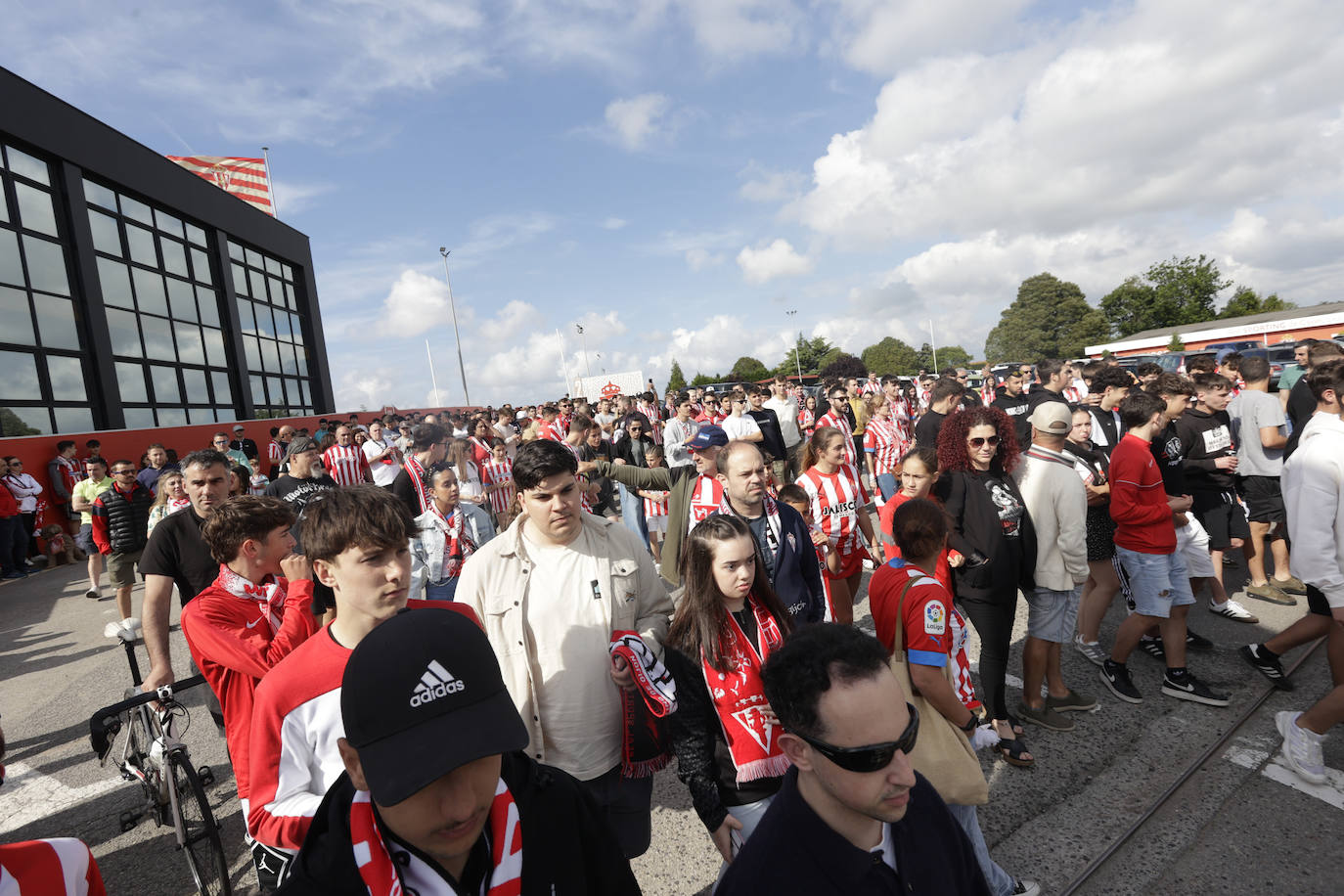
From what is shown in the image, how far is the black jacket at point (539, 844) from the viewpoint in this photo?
1.03m

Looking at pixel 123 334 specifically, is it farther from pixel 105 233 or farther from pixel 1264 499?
pixel 1264 499

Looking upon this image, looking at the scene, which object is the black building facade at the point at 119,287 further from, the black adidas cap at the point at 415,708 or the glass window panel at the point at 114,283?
the black adidas cap at the point at 415,708

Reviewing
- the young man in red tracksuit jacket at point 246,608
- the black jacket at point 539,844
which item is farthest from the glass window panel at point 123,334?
the black jacket at point 539,844

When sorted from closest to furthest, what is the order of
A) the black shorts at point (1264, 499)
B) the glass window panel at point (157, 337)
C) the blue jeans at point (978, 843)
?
1. the blue jeans at point (978, 843)
2. the black shorts at point (1264, 499)
3. the glass window panel at point (157, 337)

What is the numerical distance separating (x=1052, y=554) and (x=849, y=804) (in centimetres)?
291

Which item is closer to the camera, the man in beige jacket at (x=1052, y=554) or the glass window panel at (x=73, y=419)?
the man in beige jacket at (x=1052, y=554)

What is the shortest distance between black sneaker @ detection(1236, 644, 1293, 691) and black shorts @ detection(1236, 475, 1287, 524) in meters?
1.98

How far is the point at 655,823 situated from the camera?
11.2 ft

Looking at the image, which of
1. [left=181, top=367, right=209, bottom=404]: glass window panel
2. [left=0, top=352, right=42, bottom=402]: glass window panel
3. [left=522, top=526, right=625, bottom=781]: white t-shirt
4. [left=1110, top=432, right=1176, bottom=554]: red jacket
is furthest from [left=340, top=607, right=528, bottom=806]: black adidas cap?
[left=181, top=367, right=209, bottom=404]: glass window panel

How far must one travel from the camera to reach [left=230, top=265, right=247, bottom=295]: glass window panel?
2470 cm

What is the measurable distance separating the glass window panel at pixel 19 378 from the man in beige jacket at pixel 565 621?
19176 mm

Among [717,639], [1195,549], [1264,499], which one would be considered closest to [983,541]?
[717,639]

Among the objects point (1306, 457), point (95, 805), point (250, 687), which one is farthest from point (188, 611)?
point (1306, 457)

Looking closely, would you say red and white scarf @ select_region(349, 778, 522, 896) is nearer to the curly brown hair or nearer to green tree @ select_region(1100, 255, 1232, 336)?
the curly brown hair
